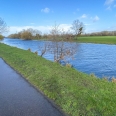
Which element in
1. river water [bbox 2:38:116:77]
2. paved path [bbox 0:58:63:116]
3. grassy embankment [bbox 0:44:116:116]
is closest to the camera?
grassy embankment [bbox 0:44:116:116]

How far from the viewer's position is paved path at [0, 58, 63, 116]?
7.40m

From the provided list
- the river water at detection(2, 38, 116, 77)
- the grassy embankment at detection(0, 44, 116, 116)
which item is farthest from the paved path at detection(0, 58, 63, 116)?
the river water at detection(2, 38, 116, 77)

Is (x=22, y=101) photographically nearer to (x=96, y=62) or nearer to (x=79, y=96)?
(x=79, y=96)

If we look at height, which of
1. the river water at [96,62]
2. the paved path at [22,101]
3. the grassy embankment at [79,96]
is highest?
the grassy embankment at [79,96]

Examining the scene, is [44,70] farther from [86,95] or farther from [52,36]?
[52,36]

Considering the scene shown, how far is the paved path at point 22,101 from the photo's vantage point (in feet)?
24.3

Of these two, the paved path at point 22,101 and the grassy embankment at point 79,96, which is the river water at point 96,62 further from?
the paved path at point 22,101

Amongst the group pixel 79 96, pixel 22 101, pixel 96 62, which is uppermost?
pixel 79 96

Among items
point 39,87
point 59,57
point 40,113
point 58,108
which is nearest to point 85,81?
point 39,87

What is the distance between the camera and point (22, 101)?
855cm

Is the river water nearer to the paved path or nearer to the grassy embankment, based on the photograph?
the grassy embankment

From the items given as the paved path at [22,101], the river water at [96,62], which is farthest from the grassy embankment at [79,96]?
the river water at [96,62]

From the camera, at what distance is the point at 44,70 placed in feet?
44.2

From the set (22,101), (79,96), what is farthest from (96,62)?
(22,101)
